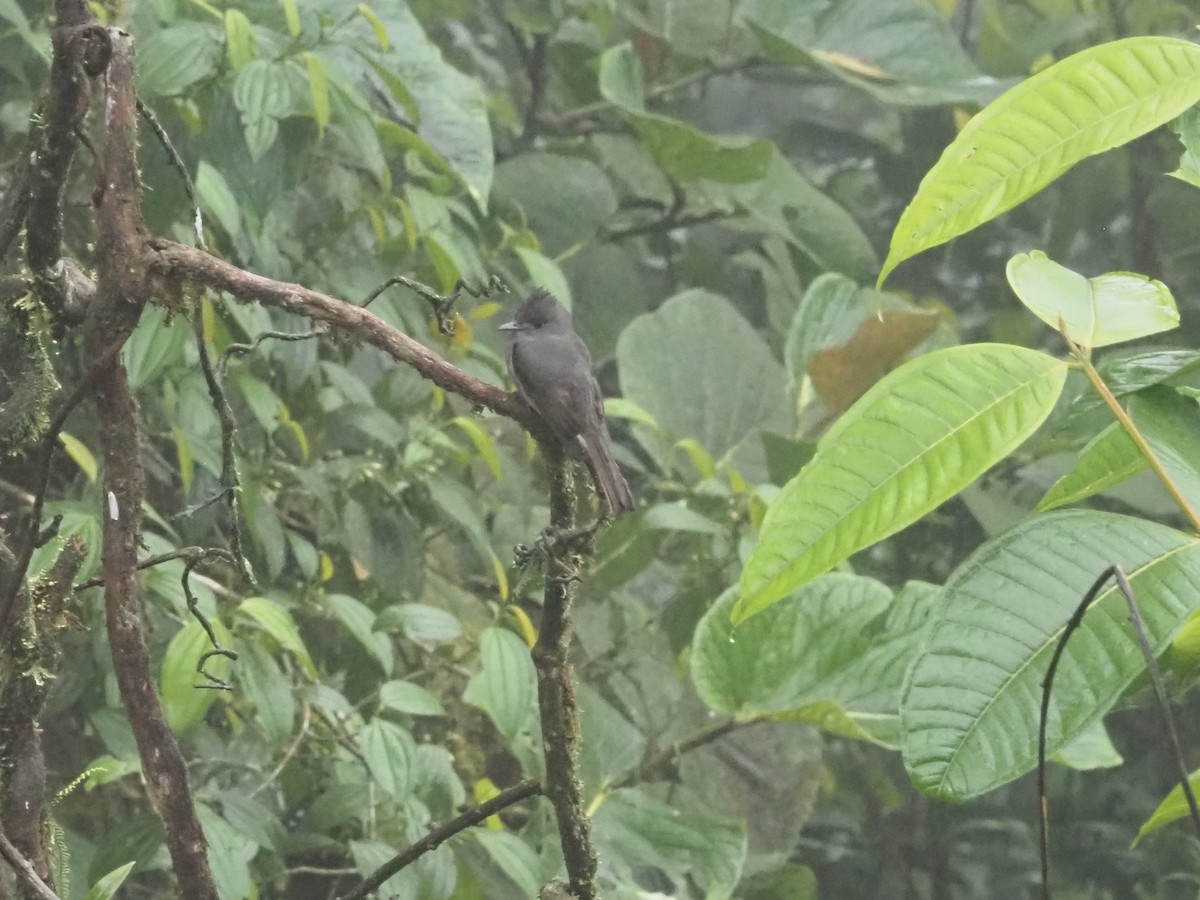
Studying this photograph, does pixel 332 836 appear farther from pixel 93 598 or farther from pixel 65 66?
pixel 65 66

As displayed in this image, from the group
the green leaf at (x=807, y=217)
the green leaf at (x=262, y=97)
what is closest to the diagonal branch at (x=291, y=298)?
the green leaf at (x=262, y=97)

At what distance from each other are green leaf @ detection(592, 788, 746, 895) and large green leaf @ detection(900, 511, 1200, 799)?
78cm

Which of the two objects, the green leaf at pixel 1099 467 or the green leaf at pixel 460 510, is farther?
the green leaf at pixel 460 510

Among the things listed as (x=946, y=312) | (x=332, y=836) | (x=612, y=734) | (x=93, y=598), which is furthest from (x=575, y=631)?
(x=946, y=312)

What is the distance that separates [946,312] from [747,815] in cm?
94

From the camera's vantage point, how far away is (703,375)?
1818mm

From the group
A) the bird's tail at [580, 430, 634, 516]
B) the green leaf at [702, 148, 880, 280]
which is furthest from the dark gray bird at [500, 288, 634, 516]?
the green leaf at [702, 148, 880, 280]

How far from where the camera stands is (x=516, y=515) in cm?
155

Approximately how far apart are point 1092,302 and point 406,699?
705 mm

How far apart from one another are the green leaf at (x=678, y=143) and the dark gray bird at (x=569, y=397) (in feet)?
3.26

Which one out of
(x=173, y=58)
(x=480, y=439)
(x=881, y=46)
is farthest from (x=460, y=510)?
(x=881, y=46)

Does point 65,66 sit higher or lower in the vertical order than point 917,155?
higher

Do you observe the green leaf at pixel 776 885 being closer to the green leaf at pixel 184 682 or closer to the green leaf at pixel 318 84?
the green leaf at pixel 184 682

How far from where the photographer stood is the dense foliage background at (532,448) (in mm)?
1052
